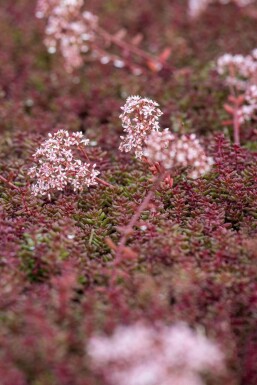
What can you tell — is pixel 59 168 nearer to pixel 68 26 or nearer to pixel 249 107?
pixel 249 107

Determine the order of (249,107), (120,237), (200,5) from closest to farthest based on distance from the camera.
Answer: (120,237), (249,107), (200,5)

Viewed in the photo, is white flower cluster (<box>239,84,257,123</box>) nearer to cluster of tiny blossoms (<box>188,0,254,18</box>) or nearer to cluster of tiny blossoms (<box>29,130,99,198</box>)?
cluster of tiny blossoms (<box>29,130,99,198</box>)

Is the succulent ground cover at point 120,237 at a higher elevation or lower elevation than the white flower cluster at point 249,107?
lower

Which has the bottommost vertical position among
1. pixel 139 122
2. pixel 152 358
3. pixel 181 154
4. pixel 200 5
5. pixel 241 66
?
pixel 152 358

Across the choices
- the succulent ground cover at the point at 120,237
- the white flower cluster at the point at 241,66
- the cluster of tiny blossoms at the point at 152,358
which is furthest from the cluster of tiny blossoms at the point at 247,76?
the cluster of tiny blossoms at the point at 152,358

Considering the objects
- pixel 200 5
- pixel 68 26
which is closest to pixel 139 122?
pixel 68 26

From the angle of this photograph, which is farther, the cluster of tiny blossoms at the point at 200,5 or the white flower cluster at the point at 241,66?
the cluster of tiny blossoms at the point at 200,5

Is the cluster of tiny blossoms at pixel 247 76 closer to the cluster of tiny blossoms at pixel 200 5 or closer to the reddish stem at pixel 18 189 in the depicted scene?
the cluster of tiny blossoms at pixel 200 5
